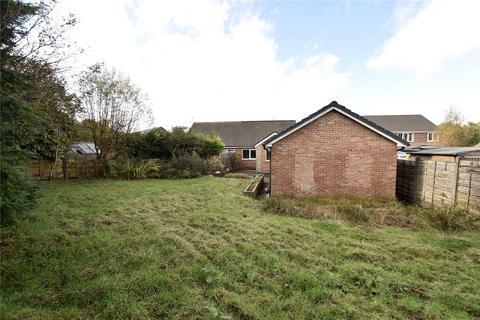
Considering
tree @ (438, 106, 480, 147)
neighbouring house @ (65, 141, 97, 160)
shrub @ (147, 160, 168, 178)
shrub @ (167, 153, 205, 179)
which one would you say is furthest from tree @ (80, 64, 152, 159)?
tree @ (438, 106, 480, 147)

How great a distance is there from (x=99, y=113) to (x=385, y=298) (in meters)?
18.9

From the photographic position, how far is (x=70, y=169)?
15.6m

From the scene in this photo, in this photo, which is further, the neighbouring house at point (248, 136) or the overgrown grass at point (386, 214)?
the neighbouring house at point (248, 136)

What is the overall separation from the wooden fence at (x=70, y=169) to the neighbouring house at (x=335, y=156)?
44.1ft

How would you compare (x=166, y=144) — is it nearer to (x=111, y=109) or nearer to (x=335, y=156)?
(x=111, y=109)

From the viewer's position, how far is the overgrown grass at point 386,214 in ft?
21.1

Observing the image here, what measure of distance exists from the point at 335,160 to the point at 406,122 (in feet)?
138

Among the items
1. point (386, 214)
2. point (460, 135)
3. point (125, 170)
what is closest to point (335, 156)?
Result: point (386, 214)

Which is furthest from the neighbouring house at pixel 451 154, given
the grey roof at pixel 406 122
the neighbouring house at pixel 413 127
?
the grey roof at pixel 406 122

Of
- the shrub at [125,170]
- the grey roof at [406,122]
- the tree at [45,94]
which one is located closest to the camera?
the tree at [45,94]

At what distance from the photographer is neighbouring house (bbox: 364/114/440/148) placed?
39781 mm

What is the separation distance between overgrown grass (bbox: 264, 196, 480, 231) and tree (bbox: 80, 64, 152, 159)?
46.0 feet

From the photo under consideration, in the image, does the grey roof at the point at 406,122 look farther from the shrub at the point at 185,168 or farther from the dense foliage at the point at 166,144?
the shrub at the point at 185,168

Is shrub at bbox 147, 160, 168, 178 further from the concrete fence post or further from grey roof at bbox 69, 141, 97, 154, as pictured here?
the concrete fence post
